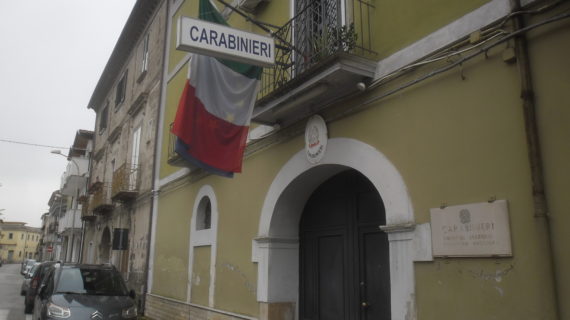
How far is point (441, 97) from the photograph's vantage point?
202 inches

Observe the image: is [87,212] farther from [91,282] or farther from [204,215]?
[91,282]

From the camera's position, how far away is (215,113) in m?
7.22

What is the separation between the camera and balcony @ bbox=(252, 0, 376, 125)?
6.01m

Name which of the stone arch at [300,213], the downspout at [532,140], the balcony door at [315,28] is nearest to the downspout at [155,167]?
the stone arch at [300,213]

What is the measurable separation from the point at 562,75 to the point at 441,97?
1.31 meters

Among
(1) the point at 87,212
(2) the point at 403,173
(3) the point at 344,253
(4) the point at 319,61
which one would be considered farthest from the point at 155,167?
(1) the point at 87,212

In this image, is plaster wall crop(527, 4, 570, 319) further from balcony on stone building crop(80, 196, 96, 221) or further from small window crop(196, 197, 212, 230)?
balcony on stone building crop(80, 196, 96, 221)

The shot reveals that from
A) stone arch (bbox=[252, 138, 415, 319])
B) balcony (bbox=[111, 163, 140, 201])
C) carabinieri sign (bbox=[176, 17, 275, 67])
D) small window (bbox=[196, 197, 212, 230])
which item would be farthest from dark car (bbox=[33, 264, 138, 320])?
balcony (bbox=[111, 163, 140, 201])

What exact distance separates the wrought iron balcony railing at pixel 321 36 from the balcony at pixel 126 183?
9663 mm

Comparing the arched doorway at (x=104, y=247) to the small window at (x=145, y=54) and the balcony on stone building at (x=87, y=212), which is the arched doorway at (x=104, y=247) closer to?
the balcony on stone building at (x=87, y=212)

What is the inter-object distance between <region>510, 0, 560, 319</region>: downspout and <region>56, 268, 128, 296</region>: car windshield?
8198 mm

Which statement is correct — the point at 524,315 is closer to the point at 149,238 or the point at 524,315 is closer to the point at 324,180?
the point at 324,180

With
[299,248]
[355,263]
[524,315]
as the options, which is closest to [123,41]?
[299,248]

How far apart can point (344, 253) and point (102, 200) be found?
1558 centimetres
